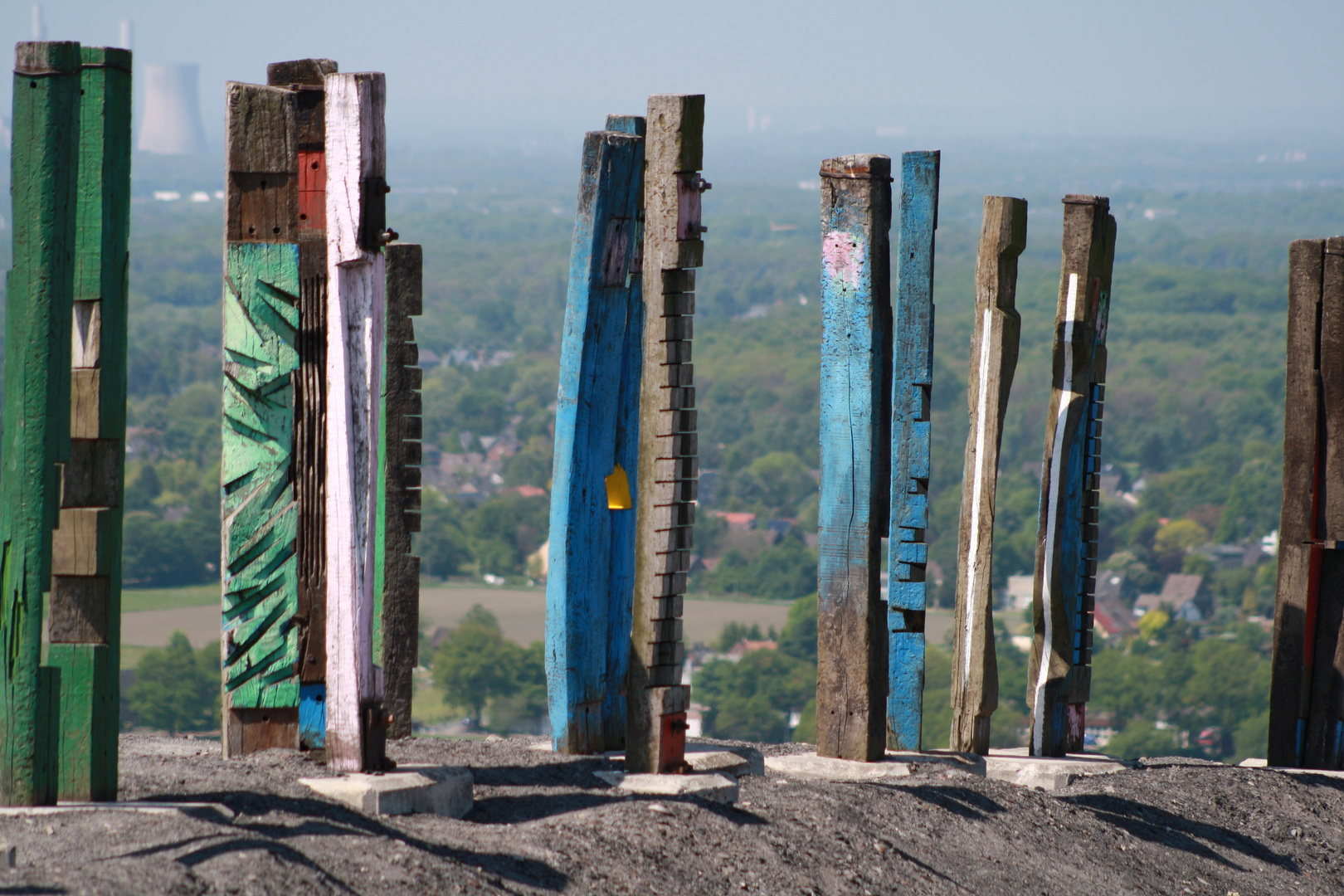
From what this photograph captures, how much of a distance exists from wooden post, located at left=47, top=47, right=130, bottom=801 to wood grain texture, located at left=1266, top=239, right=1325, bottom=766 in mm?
6886

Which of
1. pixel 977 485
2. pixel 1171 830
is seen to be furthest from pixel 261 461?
pixel 1171 830

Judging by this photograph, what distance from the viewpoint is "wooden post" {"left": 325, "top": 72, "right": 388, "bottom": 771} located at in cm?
583

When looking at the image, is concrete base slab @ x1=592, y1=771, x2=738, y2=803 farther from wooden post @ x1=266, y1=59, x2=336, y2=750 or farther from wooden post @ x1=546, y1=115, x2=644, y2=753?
wooden post @ x1=266, y1=59, x2=336, y2=750

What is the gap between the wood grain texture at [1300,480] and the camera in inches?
348

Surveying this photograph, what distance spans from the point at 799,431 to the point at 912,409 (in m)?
95.3

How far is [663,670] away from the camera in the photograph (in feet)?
21.3

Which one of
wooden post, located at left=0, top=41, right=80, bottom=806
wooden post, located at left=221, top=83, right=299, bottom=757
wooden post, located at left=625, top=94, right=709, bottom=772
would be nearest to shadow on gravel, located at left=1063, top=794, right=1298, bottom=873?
wooden post, located at left=625, top=94, right=709, bottom=772

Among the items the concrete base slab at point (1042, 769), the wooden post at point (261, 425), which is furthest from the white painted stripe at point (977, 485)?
the wooden post at point (261, 425)

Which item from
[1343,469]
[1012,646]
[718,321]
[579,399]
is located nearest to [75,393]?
[579,399]

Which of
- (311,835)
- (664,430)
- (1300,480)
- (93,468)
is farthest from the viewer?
(1300,480)

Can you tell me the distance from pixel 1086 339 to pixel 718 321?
127257mm

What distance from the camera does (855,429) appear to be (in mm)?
7086

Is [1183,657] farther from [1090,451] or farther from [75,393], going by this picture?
[75,393]

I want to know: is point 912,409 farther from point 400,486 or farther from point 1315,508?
point 1315,508
